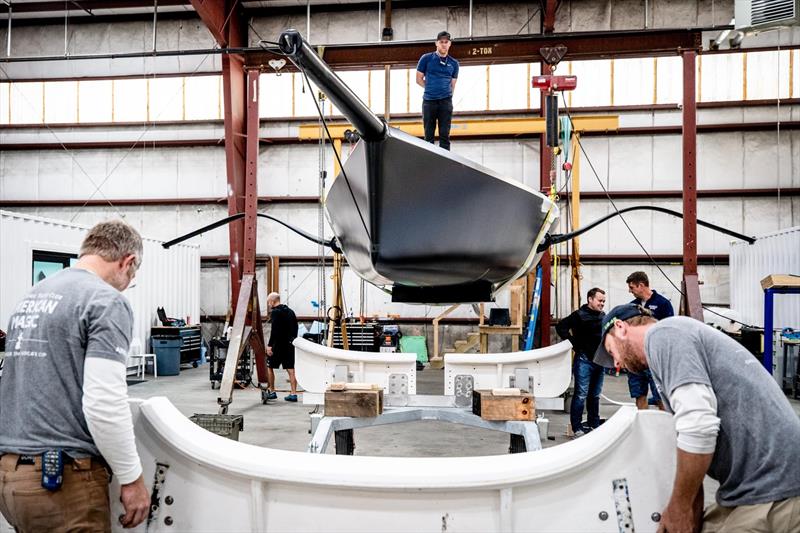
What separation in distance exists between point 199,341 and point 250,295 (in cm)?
656

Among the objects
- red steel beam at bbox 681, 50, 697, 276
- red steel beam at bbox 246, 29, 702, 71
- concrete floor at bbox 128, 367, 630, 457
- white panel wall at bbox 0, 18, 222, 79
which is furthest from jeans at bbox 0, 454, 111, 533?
white panel wall at bbox 0, 18, 222, 79

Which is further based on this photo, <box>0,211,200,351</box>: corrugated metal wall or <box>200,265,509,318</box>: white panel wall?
<box>200,265,509,318</box>: white panel wall

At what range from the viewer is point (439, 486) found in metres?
1.51

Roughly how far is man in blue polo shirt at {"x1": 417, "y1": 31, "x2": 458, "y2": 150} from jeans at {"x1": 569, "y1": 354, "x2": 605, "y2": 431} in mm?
2589

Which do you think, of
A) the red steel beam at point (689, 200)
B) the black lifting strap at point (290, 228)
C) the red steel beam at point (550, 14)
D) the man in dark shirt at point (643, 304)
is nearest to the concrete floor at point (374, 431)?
the man in dark shirt at point (643, 304)

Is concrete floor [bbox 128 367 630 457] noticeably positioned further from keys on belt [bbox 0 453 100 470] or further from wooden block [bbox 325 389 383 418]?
keys on belt [bbox 0 453 100 470]

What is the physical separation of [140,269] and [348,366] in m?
8.43

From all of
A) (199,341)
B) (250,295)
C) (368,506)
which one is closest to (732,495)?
(368,506)

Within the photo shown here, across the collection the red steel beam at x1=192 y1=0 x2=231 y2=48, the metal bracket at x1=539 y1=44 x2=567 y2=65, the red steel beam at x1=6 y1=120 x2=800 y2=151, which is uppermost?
the red steel beam at x1=192 y1=0 x2=231 y2=48

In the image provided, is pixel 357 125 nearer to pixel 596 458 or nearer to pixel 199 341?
pixel 596 458

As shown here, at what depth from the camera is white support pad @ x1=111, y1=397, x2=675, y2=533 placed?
1.54m

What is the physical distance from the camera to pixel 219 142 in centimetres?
1282

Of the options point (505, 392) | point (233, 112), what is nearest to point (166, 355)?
point (233, 112)

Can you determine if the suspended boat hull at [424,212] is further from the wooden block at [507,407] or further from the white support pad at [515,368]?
the wooden block at [507,407]
